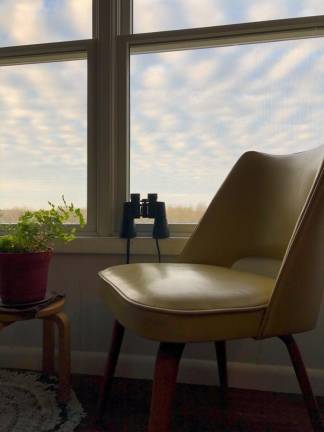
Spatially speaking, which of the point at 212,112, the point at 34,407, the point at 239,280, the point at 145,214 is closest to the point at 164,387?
the point at 239,280

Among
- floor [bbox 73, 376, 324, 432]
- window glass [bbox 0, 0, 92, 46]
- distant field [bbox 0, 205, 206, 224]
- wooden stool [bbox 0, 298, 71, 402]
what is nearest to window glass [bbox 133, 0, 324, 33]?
window glass [bbox 0, 0, 92, 46]

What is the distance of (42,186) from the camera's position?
62.0 inches

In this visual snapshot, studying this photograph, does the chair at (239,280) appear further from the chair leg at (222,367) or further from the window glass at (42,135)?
the window glass at (42,135)

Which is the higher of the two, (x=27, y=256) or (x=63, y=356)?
(x=27, y=256)

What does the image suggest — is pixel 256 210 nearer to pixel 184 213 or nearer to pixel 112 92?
pixel 184 213

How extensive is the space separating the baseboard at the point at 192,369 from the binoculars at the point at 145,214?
47cm

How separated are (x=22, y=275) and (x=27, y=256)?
2.4 inches

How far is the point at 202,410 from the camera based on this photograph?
1144 mm

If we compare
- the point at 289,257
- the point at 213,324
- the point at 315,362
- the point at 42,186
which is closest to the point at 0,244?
the point at 42,186

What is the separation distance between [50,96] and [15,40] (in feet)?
0.98

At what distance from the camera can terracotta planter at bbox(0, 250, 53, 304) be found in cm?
104

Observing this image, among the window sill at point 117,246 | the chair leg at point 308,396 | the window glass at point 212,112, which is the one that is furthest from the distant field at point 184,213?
the chair leg at point 308,396

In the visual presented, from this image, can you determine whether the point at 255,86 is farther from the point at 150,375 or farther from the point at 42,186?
the point at 150,375

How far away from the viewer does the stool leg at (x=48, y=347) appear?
131cm
